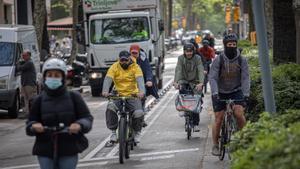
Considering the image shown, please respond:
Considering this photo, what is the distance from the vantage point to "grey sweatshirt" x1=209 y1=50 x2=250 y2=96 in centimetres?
1058

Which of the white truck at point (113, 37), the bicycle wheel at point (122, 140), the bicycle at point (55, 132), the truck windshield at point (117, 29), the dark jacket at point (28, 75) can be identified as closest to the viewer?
the bicycle at point (55, 132)

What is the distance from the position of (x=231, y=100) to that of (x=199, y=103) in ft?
11.4

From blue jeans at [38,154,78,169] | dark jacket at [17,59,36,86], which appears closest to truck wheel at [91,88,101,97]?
dark jacket at [17,59,36,86]

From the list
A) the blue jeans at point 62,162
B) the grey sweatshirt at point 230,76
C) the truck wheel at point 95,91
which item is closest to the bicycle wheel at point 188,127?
the grey sweatshirt at point 230,76

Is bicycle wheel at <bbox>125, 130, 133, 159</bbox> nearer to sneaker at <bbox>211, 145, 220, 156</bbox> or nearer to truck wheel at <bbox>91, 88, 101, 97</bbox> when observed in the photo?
sneaker at <bbox>211, 145, 220, 156</bbox>

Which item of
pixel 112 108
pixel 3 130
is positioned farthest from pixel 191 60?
pixel 3 130

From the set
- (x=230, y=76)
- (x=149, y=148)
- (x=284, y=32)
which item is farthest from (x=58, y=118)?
(x=284, y=32)

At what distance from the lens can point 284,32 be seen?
650 inches

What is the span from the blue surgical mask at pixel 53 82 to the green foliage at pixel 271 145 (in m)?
1.66

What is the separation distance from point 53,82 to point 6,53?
1344 cm

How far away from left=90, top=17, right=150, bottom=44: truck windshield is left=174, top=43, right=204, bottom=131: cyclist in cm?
1030

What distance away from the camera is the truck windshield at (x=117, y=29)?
24469 millimetres

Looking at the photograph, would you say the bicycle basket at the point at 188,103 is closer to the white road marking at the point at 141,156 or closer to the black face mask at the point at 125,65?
the white road marking at the point at 141,156

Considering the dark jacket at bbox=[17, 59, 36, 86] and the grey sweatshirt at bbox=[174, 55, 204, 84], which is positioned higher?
the grey sweatshirt at bbox=[174, 55, 204, 84]
